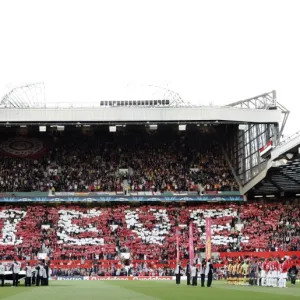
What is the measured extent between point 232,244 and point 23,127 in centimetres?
2243

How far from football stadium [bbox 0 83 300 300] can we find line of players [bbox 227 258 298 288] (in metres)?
11.5

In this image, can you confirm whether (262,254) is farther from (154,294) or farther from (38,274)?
(154,294)

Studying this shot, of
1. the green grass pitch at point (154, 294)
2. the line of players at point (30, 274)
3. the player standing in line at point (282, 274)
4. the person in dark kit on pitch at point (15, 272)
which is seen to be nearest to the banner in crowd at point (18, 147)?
the line of players at point (30, 274)

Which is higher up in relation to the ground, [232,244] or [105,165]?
[105,165]

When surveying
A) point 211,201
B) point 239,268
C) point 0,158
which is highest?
point 0,158

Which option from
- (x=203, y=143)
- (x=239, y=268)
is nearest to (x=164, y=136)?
(x=203, y=143)

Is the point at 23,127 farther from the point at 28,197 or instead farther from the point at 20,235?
the point at 20,235

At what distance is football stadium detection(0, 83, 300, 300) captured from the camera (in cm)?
5425

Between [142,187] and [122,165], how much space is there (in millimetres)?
3555

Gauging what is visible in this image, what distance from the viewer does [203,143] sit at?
66.6 metres

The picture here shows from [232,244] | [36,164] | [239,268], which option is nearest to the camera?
[239,268]

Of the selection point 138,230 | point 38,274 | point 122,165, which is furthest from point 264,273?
point 122,165

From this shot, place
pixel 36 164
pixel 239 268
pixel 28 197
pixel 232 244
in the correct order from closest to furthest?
pixel 239 268 → pixel 232 244 → pixel 28 197 → pixel 36 164

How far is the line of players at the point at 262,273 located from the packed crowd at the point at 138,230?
15124 millimetres
